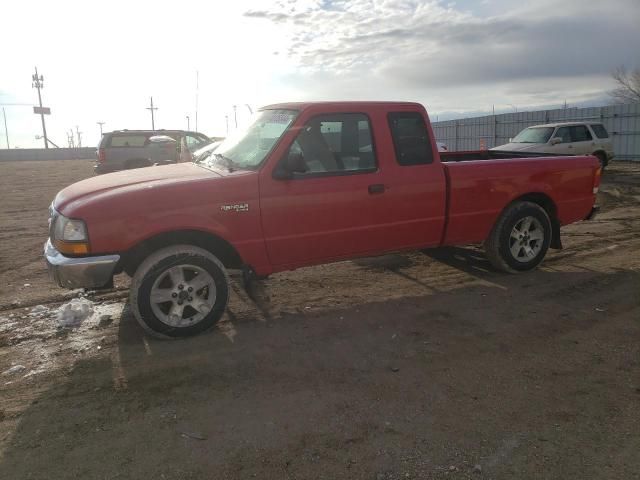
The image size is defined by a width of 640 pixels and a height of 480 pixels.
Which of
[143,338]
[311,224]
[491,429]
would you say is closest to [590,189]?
[311,224]

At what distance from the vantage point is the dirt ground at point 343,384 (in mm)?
2664

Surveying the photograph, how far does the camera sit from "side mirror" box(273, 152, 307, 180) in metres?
4.27

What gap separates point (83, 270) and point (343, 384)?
219 cm

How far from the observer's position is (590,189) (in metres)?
6.17

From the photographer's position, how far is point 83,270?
3881 mm

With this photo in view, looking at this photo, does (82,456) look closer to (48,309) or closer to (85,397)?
(85,397)

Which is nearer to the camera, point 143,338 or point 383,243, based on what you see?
point 143,338

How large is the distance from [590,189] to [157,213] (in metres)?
5.17

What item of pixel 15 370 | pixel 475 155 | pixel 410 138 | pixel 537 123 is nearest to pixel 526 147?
pixel 475 155

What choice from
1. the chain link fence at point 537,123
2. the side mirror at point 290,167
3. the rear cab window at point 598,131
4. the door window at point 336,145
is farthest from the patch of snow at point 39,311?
the chain link fence at point 537,123

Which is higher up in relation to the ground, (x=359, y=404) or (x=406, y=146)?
(x=406, y=146)

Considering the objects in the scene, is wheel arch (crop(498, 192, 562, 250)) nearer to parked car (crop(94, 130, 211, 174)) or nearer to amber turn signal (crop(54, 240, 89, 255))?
amber turn signal (crop(54, 240, 89, 255))

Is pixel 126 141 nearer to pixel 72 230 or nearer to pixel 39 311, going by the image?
pixel 39 311

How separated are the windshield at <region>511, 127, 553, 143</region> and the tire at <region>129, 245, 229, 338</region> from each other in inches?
535
